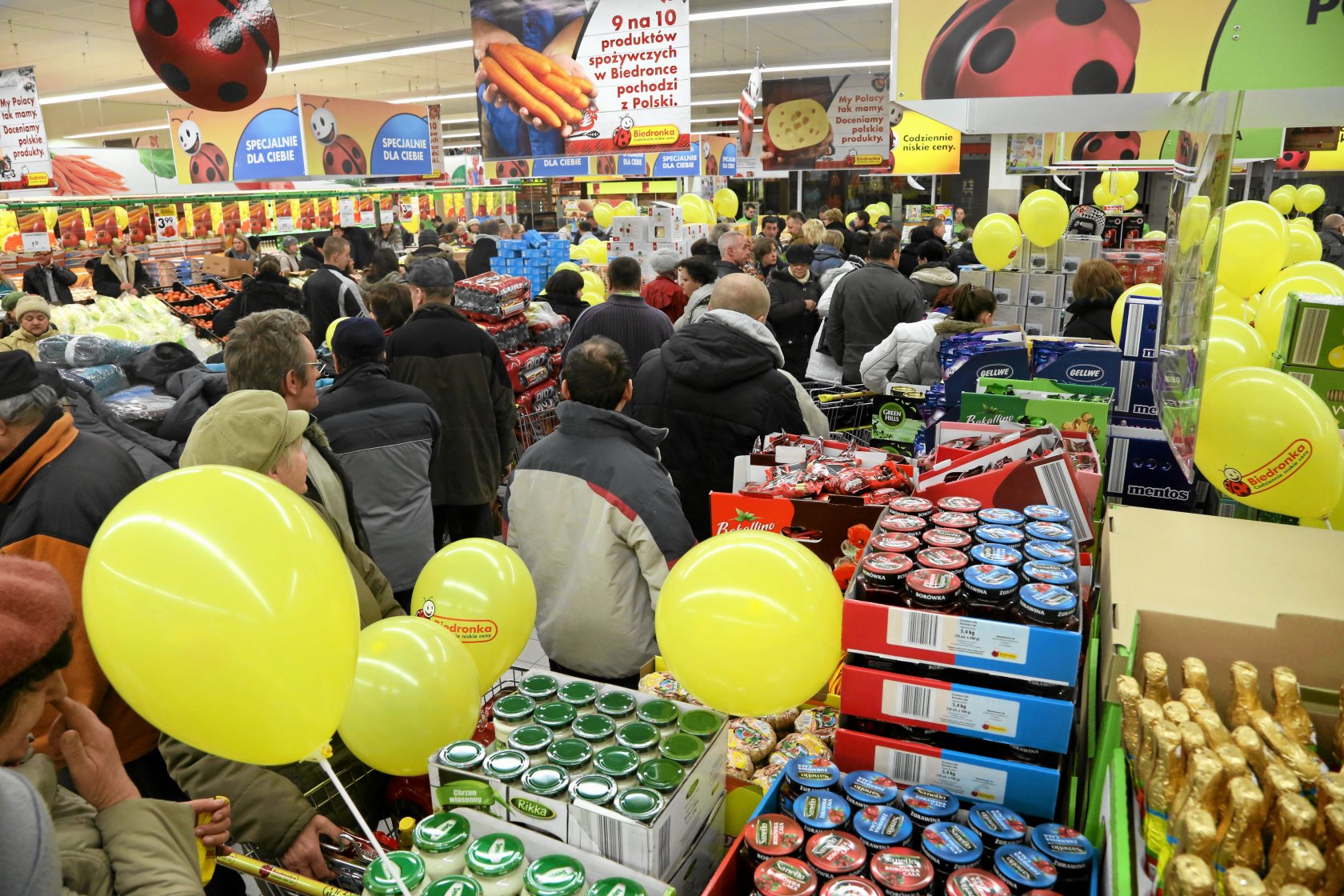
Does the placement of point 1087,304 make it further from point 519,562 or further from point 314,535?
point 314,535

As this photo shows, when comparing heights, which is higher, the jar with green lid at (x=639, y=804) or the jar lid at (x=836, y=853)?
the jar with green lid at (x=639, y=804)

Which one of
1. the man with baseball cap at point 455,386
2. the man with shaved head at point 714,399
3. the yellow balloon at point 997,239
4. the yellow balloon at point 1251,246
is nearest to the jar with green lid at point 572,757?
the man with shaved head at point 714,399

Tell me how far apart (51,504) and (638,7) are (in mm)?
4690

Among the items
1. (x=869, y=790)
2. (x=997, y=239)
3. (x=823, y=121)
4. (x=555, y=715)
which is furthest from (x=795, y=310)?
(x=823, y=121)

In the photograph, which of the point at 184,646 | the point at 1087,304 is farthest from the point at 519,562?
the point at 1087,304

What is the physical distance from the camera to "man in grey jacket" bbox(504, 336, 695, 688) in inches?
95.7

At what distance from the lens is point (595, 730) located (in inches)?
65.4

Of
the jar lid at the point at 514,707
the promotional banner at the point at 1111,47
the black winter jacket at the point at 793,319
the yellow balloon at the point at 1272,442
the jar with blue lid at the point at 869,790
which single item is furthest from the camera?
the black winter jacket at the point at 793,319

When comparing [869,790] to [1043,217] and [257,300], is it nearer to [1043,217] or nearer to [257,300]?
[1043,217]

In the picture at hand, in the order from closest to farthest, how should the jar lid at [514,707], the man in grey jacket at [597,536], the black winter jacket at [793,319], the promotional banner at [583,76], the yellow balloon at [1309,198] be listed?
the jar lid at [514,707] < the man in grey jacket at [597,536] < the promotional banner at [583,76] < the black winter jacket at [793,319] < the yellow balloon at [1309,198]

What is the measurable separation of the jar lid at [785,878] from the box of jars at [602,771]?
0.56 ft

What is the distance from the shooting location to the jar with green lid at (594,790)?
1.46 m

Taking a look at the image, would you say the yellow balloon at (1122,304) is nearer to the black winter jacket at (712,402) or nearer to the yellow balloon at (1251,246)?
the yellow balloon at (1251,246)

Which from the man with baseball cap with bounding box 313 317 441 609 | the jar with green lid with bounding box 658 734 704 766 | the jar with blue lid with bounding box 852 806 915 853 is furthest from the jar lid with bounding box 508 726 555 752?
the man with baseball cap with bounding box 313 317 441 609
